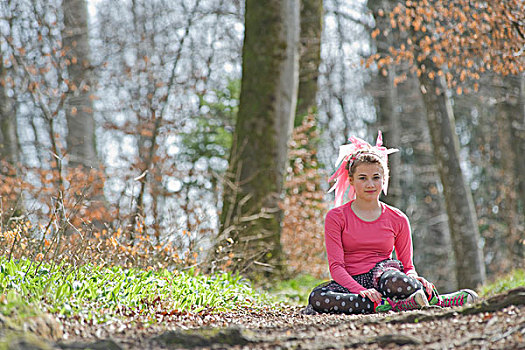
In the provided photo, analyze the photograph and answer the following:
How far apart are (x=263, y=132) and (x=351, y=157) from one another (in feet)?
11.2

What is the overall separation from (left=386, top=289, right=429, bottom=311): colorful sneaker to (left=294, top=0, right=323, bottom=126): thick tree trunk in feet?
27.4

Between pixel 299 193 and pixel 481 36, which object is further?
pixel 299 193

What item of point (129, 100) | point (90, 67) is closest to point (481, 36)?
point (90, 67)

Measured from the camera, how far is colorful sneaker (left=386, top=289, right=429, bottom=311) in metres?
4.47

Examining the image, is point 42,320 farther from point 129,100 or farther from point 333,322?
point 129,100

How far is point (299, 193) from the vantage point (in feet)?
41.1

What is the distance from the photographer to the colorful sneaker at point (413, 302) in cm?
447

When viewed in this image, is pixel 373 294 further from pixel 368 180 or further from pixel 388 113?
pixel 388 113

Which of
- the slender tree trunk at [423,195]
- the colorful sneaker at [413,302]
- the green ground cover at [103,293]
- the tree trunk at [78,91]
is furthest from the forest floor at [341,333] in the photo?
the slender tree trunk at [423,195]

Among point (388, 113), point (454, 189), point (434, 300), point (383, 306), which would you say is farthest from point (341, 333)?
point (388, 113)

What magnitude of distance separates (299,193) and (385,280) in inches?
308

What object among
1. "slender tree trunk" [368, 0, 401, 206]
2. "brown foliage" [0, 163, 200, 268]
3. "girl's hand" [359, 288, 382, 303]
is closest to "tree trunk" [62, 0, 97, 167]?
"brown foliage" [0, 163, 200, 268]

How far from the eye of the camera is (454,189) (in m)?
10.2

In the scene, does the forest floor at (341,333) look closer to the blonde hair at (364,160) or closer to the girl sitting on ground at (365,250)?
the girl sitting on ground at (365,250)
